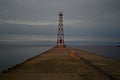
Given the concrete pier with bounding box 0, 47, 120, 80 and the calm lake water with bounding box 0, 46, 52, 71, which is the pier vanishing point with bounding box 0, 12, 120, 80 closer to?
the concrete pier with bounding box 0, 47, 120, 80

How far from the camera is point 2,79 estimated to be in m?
8.92

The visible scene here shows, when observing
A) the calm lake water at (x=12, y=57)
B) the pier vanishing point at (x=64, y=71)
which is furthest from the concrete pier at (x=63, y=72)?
the calm lake water at (x=12, y=57)

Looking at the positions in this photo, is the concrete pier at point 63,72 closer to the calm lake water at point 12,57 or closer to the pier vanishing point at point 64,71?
the pier vanishing point at point 64,71

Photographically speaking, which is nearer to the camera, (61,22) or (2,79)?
(2,79)

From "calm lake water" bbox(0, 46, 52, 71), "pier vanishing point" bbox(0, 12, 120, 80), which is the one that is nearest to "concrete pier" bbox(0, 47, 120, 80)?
"pier vanishing point" bbox(0, 12, 120, 80)

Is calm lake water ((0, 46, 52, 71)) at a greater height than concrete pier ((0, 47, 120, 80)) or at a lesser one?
lesser

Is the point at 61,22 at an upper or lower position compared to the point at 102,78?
upper

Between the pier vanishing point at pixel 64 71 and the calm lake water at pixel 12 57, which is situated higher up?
the pier vanishing point at pixel 64 71

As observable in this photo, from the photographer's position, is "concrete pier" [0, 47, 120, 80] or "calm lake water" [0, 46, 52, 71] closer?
"concrete pier" [0, 47, 120, 80]

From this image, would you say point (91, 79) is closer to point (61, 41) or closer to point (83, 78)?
point (83, 78)

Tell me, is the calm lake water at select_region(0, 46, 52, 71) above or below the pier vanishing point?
below

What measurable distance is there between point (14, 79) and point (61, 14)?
A: 72.2 m

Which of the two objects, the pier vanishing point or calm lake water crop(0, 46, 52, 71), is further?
calm lake water crop(0, 46, 52, 71)

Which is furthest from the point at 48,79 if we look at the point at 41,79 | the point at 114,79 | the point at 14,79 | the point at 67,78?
Answer: the point at 114,79
